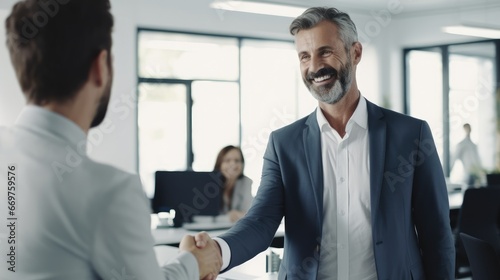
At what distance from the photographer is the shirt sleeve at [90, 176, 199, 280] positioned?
106 centimetres

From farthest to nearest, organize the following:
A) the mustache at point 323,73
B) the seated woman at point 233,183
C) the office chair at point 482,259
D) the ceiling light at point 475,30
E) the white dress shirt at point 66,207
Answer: the ceiling light at point 475,30 < the seated woman at point 233,183 < the office chair at point 482,259 < the mustache at point 323,73 < the white dress shirt at point 66,207

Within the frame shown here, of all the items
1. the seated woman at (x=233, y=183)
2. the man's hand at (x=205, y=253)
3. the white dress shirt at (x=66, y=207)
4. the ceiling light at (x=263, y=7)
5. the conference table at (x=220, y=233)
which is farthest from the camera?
the ceiling light at (x=263, y=7)

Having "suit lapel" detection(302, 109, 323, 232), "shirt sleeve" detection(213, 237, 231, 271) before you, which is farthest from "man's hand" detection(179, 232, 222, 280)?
"suit lapel" detection(302, 109, 323, 232)

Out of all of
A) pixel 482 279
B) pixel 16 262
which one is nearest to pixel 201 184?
pixel 482 279

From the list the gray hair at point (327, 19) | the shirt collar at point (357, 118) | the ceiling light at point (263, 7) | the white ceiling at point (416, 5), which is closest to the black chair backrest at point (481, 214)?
the ceiling light at point (263, 7)

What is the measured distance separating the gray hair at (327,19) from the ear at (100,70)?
4.03 ft

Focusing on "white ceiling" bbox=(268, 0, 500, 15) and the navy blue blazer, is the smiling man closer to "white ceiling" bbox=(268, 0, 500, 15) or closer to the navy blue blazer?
A: the navy blue blazer

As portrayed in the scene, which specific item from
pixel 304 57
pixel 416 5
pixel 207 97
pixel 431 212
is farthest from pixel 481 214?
pixel 416 5

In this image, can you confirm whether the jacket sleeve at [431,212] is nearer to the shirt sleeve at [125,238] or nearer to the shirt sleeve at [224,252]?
the shirt sleeve at [224,252]

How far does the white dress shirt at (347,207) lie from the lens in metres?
2.20

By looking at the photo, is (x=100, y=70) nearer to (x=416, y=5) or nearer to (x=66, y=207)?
(x=66, y=207)

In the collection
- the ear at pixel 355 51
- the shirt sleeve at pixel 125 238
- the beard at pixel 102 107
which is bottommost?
the shirt sleeve at pixel 125 238

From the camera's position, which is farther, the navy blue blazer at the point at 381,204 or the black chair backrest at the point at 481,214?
the black chair backrest at the point at 481,214

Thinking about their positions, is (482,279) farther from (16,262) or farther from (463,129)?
(463,129)
